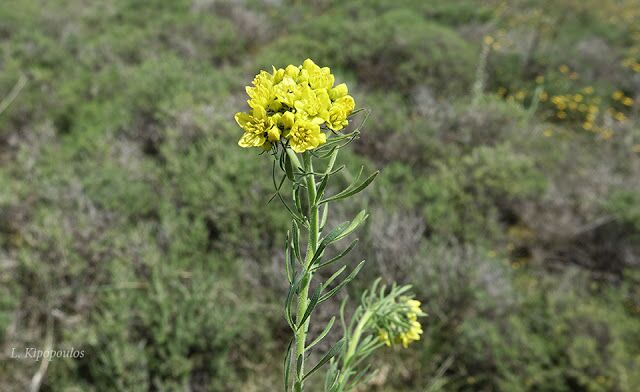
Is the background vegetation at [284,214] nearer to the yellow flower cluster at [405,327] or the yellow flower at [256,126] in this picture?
the yellow flower cluster at [405,327]

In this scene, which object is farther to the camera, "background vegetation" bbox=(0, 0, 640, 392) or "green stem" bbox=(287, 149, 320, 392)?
"background vegetation" bbox=(0, 0, 640, 392)

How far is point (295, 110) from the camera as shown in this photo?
106 cm

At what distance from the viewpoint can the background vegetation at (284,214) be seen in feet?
9.30

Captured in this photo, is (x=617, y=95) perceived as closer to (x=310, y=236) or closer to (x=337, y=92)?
(x=337, y=92)

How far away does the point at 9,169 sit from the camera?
424 cm

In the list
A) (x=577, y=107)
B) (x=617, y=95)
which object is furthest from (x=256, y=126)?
(x=617, y=95)

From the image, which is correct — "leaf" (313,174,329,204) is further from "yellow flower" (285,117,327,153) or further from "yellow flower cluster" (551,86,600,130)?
"yellow flower cluster" (551,86,600,130)

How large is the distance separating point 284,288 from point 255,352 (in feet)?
1.54

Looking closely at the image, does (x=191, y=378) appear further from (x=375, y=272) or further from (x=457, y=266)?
Result: (x=457, y=266)

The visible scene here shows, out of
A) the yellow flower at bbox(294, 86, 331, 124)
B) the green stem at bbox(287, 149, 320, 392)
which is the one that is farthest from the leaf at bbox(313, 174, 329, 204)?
the yellow flower at bbox(294, 86, 331, 124)

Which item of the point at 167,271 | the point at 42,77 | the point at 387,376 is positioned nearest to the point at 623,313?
the point at 387,376

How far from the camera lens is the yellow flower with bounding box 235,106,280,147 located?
3.43 ft

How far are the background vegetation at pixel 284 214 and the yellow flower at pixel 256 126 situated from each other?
6.72 feet

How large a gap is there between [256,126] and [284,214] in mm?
2592
